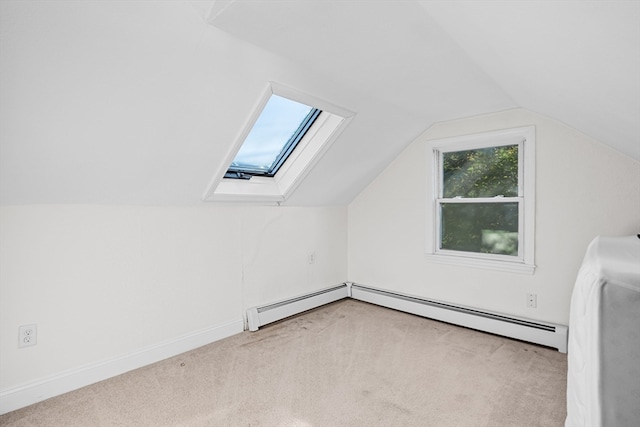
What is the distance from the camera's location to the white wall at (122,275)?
1.87 meters

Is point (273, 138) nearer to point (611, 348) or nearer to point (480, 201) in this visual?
point (480, 201)

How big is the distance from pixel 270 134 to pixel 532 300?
102 inches

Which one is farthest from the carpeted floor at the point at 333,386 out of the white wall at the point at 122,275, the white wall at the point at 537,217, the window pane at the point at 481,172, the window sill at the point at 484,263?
the window pane at the point at 481,172

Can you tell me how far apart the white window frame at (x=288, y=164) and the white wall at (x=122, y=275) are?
0.53 feet

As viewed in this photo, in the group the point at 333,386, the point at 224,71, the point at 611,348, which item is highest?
the point at 224,71

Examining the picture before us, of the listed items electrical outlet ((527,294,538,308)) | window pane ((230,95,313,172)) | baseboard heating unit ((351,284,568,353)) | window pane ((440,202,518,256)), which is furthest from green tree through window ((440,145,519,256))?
window pane ((230,95,313,172))

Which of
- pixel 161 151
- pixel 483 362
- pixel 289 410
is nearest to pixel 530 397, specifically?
pixel 483 362

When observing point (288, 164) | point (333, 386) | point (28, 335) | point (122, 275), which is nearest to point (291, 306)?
point (333, 386)

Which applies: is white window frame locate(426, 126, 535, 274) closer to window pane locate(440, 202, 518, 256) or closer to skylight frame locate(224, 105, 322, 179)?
window pane locate(440, 202, 518, 256)

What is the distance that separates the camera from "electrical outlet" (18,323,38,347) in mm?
1864

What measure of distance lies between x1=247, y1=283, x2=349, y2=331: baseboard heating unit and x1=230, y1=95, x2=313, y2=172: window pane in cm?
127

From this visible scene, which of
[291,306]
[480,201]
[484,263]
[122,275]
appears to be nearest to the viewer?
[122,275]

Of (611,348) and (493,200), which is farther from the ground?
(493,200)

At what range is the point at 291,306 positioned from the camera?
10.7 feet
